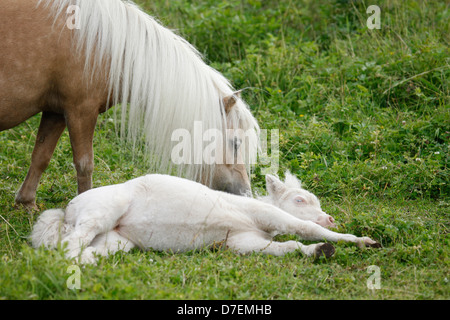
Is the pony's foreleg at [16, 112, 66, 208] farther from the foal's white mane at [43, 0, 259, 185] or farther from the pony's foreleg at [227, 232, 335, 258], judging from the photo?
the pony's foreleg at [227, 232, 335, 258]

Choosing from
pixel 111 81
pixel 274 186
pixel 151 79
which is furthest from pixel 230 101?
pixel 111 81

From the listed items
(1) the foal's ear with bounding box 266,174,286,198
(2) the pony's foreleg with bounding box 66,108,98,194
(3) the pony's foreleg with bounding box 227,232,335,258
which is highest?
(2) the pony's foreleg with bounding box 66,108,98,194

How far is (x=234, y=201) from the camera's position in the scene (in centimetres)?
377

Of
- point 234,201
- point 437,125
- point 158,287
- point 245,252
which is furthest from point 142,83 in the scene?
point 437,125

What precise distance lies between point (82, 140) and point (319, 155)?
234 cm

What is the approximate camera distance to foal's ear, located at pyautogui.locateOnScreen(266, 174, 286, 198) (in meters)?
4.17

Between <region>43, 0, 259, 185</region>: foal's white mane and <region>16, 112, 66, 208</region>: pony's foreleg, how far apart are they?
2.31 feet

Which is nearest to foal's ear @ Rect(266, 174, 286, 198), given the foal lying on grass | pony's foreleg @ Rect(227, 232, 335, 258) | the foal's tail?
the foal lying on grass

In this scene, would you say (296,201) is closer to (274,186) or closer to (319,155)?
(274,186)

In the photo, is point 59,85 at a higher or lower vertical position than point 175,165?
higher

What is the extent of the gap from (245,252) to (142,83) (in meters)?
1.56
